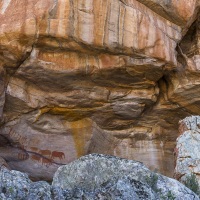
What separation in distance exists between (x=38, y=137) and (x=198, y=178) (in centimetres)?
481

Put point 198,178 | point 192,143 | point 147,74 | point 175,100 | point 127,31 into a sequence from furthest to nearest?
point 175,100
point 147,74
point 127,31
point 192,143
point 198,178

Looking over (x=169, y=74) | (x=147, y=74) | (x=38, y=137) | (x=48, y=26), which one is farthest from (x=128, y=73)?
(x=38, y=137)

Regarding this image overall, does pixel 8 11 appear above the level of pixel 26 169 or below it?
above

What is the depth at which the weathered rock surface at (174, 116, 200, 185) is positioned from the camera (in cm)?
927

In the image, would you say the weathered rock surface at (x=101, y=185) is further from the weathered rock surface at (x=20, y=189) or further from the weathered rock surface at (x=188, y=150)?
the weathered rock surface at (x=188, y=150)

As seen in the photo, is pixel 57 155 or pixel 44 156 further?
pixel 57 155

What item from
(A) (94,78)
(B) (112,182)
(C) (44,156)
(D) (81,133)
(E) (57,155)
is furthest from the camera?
(D) (81,133)

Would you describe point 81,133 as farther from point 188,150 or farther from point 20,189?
point 20,189

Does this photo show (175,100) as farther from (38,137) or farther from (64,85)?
(38,137)

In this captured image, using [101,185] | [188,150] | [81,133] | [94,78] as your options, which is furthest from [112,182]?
[81,133]

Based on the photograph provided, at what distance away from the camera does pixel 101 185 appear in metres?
6.54

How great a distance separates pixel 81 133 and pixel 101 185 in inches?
226

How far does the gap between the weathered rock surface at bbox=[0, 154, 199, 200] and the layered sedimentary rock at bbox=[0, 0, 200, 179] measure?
3638 millimetres

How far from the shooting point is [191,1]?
38.0 ft
